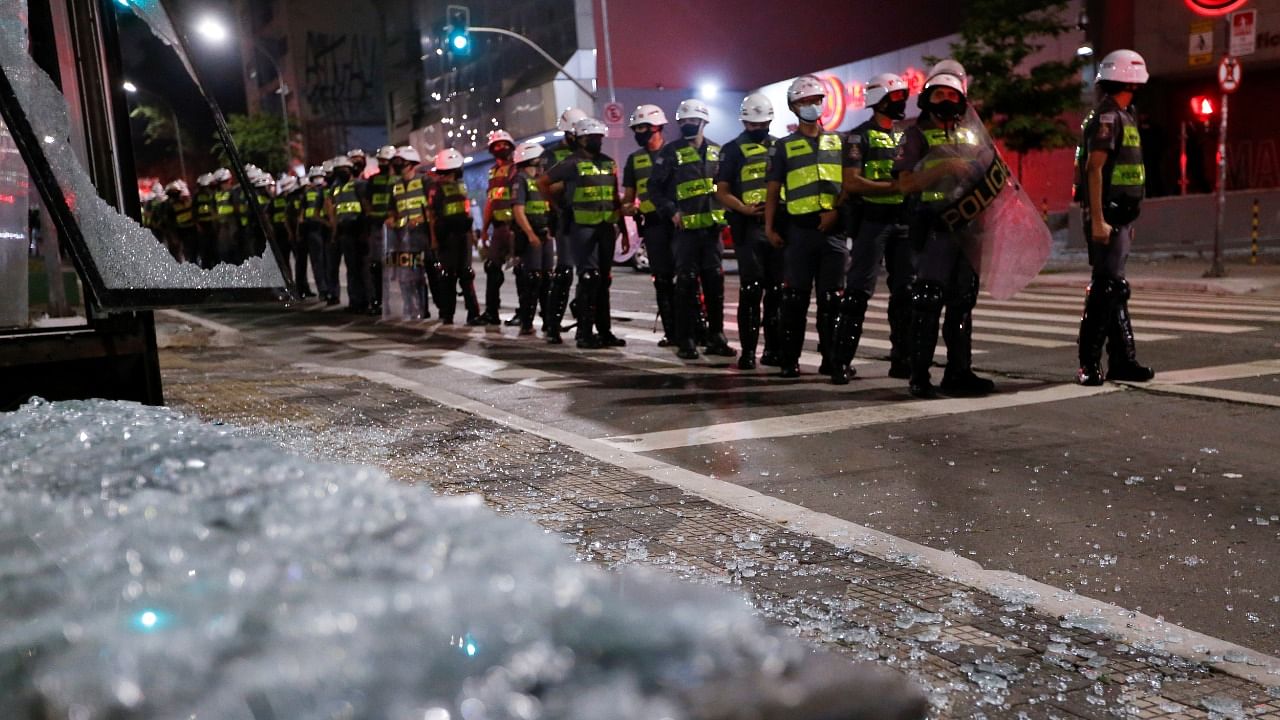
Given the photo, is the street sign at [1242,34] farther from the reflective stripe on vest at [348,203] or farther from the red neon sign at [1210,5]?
the reflective stripe on vest at [348,203]

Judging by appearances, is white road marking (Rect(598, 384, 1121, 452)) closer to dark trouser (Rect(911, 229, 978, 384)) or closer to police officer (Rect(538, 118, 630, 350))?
dark trouser (Rect(911, 229, 978, 384))

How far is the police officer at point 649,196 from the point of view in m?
9.99

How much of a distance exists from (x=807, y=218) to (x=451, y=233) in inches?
280

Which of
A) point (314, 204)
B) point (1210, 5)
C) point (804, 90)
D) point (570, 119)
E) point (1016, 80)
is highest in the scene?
point (1210, 5)

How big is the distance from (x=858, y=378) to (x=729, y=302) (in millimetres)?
7740

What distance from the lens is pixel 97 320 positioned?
15.0 feet

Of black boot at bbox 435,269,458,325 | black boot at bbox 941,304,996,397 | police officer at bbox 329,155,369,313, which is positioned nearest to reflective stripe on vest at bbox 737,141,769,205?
black boot at bbox 941,304,996,397

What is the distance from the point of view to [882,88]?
791 centimetres

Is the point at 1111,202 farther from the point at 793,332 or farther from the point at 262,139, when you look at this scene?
the point at 262,139

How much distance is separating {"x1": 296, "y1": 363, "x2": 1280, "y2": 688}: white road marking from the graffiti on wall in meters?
66.6

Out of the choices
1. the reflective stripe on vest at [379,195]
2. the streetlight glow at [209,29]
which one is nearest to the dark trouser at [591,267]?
the streetlight glow at [209,29]

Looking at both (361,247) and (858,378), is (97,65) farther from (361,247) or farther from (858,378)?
(361,247)

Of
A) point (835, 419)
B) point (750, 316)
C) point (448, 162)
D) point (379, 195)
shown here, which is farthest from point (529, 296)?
point (835, 419)

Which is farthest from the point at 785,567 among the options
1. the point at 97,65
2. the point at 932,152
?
the point at 932,152
